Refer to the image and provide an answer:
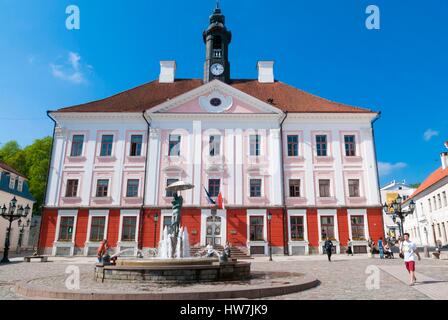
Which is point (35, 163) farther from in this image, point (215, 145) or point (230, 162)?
point (230, 162)

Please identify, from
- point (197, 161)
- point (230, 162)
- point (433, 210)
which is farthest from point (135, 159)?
point (433, 210)

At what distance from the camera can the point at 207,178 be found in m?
27.5

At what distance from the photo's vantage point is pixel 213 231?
86.3 ft

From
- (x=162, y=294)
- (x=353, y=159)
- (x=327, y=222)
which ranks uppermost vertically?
(x=353, y=159)

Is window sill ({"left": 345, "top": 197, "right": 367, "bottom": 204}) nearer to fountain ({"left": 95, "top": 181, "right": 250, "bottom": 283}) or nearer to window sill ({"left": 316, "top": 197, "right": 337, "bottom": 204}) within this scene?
window sill ({"left": 316, "top": 197, "right": 337, "bottom": 204})

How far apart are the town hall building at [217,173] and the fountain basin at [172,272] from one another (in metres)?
15.0

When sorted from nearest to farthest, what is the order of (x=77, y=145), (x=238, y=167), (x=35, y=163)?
(x=238, y=167), (x=77, y=145), (x=35, y=163)

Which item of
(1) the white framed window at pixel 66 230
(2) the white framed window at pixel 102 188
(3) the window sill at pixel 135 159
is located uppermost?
(3) the window sill at pixel 135 159

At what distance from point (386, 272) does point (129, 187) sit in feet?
67.5

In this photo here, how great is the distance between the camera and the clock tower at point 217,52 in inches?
1304

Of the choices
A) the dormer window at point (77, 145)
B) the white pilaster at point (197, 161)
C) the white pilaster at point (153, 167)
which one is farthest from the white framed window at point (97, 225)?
the white pilaster at point (197, 161)

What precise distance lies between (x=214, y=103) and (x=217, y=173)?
21.0 ft

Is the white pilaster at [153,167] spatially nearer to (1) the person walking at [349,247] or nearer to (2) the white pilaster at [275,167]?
(2) the white pilaster at [275,167]
